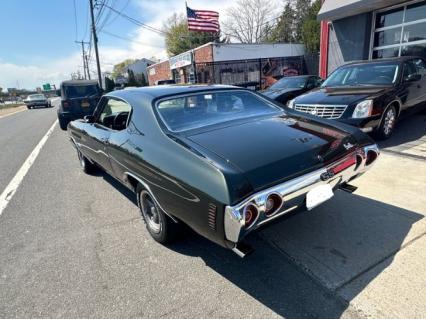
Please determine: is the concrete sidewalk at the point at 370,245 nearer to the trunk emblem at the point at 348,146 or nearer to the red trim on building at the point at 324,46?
the trunk emblem at the point at 348,146

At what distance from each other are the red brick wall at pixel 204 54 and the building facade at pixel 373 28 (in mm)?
12042

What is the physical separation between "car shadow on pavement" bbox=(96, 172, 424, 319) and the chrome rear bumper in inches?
7.6

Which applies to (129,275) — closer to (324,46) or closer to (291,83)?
(291,83)

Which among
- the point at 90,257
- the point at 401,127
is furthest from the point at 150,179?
the point at 401,127

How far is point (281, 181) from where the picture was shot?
7.11 ft

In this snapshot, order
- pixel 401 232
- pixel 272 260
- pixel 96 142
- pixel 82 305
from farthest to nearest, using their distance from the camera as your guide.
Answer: pixel 96 142
pixel 401 232
pixel 272 260
pixel 82 305

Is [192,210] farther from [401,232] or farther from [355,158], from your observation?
[401,232]

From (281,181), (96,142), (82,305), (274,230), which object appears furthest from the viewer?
(96,142)

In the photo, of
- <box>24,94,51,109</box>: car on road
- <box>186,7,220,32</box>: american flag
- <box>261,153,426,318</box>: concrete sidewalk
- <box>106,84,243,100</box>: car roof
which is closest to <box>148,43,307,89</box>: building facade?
<box>186,7,220,32</box>: american flag

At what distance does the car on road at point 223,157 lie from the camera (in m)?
2.06

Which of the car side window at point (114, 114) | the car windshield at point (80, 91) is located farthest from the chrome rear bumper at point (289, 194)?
the car windshield at point (80, 91)

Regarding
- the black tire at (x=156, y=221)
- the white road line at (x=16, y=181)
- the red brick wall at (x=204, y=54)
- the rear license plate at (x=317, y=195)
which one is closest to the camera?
the rear license plate at (x=317, y=195)

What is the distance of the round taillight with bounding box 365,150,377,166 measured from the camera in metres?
2.88

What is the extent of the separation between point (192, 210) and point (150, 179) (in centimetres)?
66
